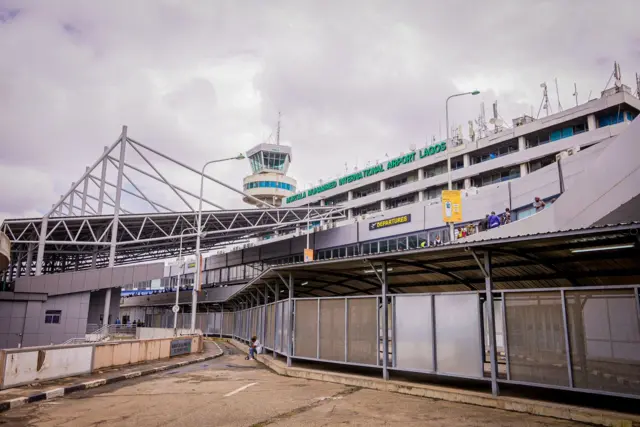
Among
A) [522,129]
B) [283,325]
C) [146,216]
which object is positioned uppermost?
[522,129]

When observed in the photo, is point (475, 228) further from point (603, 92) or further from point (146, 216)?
point (146, 216)

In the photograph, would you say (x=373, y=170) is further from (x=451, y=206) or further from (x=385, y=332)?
(x=385, y=332)

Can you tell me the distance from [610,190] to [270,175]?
80.0 m

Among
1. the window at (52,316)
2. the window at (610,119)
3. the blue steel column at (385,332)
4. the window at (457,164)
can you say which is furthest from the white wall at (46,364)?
the window at (457,164)

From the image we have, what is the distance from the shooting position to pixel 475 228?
28422 mm

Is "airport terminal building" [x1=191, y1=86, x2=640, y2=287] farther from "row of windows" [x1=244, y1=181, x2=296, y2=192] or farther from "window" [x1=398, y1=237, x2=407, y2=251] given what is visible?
"row of windows" [x1=244, y1=181, x2=296, y2=192]

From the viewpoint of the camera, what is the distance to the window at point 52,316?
38688mm

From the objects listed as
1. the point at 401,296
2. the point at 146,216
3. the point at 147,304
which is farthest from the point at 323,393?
the point at 147,304

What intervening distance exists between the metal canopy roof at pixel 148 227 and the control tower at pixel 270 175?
22080mm

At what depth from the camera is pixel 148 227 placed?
58.2 m

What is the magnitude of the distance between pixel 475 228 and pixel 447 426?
21361 mm

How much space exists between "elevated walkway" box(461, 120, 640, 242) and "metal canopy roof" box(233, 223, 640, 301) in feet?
5.06

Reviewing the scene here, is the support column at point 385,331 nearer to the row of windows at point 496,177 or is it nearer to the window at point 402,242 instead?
the window at point 402,242

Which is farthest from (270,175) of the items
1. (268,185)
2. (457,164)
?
(457,164)
